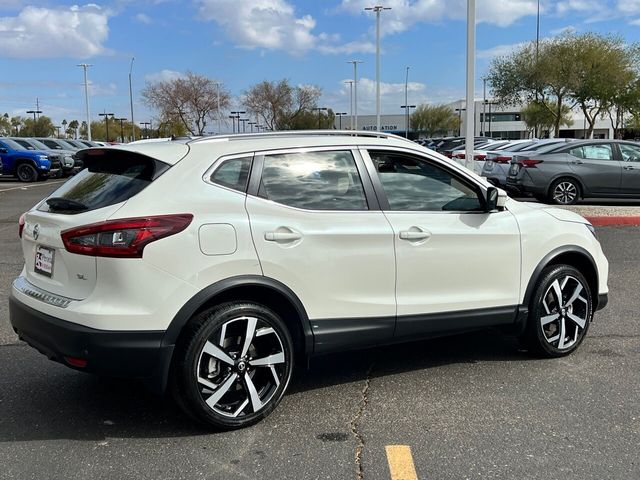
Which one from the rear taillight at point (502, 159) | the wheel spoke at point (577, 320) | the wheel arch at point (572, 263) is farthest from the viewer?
the rear taillight at point (502, 159)

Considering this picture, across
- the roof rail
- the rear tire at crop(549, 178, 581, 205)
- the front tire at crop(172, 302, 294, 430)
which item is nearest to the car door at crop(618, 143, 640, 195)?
the rear tire at crop(549, 178, 581, 205)

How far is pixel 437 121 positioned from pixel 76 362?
97964 millimetres

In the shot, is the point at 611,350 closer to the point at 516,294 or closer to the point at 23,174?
the point at 516,294

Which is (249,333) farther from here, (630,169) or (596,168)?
(630,169)

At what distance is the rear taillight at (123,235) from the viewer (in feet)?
10.6

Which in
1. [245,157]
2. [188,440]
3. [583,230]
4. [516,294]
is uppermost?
[245,157]

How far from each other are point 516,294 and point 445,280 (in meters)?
0.67

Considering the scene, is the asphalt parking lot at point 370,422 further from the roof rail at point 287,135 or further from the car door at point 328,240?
the roof rail at point 287,135

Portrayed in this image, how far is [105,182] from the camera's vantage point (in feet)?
12.0

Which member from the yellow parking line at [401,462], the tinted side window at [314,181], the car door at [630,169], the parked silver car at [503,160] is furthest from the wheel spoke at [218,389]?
the car door at [630,169]

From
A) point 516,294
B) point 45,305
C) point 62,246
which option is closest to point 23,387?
point 45,305

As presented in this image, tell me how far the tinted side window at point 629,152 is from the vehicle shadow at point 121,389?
33.2 ft

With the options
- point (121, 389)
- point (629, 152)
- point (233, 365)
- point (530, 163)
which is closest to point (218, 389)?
point (233, 365)

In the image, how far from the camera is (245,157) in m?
3.70
